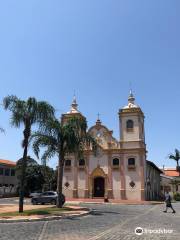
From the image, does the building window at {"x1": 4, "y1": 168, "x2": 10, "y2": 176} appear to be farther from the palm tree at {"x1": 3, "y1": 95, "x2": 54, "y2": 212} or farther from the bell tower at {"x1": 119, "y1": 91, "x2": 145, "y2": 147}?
the palm tree at {"x1": 3, "y1": 95, "x2": 54, "y2": 212}

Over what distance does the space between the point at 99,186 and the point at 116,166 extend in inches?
165

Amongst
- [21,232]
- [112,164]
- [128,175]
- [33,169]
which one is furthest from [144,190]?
[21,232]

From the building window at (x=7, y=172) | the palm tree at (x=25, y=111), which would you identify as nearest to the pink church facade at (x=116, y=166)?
the building window at (x=7, y=172)

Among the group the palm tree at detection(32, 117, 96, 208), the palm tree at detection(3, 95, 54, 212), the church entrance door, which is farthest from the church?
the palm tree at detection(3, 95, 54, 212)

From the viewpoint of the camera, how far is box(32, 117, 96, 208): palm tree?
2422cm

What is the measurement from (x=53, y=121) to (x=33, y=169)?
3450 cm

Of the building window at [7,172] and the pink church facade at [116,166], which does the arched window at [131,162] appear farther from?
the building window at [7,172]

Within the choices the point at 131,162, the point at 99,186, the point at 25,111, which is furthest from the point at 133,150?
the point at 25,111

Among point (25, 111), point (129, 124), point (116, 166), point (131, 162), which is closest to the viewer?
point (25, 111)

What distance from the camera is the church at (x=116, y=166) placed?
45406 mm

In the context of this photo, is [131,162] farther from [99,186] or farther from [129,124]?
[99,186]

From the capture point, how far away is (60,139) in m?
24.8

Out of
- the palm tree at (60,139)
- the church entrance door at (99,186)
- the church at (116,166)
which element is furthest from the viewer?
the church entrance door at (99,186)

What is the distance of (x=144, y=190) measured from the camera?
4459 cm
